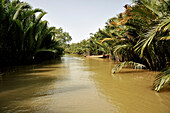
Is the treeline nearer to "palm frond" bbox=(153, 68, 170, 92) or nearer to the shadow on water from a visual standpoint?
the shadow on water

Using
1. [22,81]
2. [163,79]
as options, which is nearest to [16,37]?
[22,81]

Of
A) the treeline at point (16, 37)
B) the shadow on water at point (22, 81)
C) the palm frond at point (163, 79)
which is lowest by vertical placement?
the shadow on water at point (22, 81)

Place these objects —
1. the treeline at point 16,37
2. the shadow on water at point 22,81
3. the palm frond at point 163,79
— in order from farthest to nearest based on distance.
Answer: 1. the treeline at point 16,37
2. the shadow on water at point 22,81
3. the palm frond at point 163,79

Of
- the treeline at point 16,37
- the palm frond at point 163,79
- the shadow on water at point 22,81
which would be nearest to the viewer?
the palm frond at point 163,79

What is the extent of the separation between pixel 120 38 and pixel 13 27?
5926mm

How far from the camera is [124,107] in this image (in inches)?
86.0

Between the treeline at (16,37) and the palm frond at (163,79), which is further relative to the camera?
the treeline at (16,37)

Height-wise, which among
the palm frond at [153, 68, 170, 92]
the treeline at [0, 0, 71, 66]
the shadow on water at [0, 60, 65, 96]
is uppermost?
the treeline at [0, 0, 71, 66]

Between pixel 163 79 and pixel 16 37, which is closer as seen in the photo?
pixel 163 79

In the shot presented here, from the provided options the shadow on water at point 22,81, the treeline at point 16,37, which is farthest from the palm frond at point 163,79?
the treeline at point 16,37

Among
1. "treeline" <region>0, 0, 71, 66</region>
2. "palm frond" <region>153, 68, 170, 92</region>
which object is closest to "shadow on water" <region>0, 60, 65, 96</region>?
"treeline" <region>0, 0, 71, 66</region>

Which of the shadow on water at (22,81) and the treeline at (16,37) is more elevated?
the treeline at (16,37)

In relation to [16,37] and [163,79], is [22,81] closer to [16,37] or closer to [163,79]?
[163,79]

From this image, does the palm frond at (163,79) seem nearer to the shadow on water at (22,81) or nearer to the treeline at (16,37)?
the shadow on water at (22,81)
